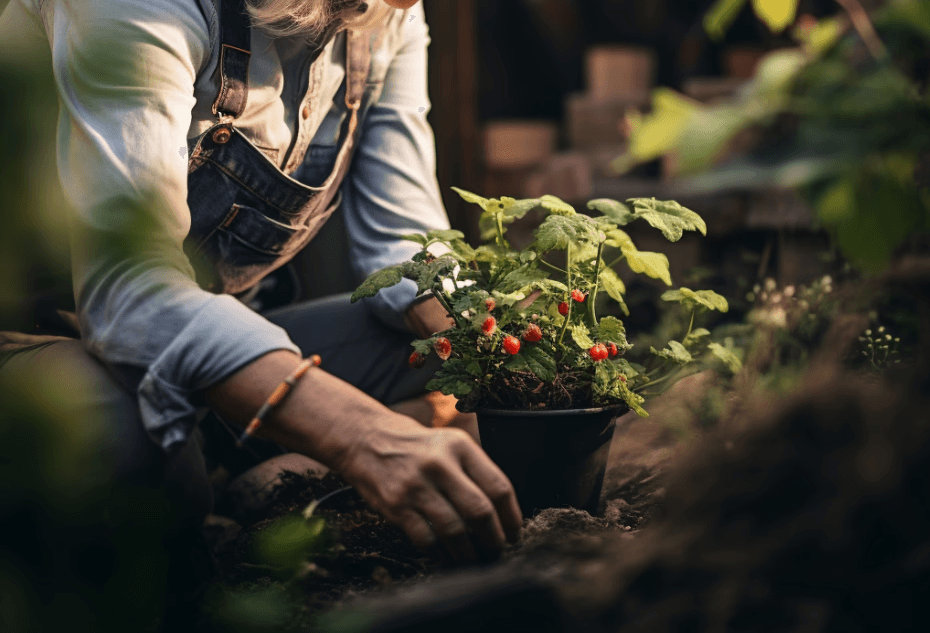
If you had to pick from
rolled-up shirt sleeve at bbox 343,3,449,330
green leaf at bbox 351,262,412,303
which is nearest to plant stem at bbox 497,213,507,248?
green leaf at bbox 351,262,412,303

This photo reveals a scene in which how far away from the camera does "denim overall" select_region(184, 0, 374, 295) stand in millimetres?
1521

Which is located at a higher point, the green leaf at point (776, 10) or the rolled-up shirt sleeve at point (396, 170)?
the green leaf at point (776, 10)

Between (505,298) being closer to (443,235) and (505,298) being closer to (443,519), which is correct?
(443,235)

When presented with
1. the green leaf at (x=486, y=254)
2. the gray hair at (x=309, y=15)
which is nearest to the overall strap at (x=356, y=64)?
the gray hair at (x=309, y=15)

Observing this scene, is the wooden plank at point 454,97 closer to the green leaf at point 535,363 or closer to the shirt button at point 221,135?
the shirt button at point 221,135

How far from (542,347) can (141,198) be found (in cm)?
70

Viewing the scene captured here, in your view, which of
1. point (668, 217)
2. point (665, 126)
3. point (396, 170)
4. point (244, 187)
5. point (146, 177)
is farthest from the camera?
point (396, 170)

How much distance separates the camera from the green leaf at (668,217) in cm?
132

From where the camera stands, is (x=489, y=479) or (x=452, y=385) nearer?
(x=489, y=479)

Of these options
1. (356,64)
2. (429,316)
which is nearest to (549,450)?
(429,316)

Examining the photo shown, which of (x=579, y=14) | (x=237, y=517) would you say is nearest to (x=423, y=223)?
(x=237, y=517)

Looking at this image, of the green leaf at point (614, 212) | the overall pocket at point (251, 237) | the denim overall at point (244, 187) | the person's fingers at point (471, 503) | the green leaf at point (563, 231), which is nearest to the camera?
the person's fingers at point (471, 503)

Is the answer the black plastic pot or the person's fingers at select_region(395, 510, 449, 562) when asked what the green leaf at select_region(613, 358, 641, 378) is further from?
the person's fingers at select_region(395, 510, 449, 562)

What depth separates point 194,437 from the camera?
167 centimetres
